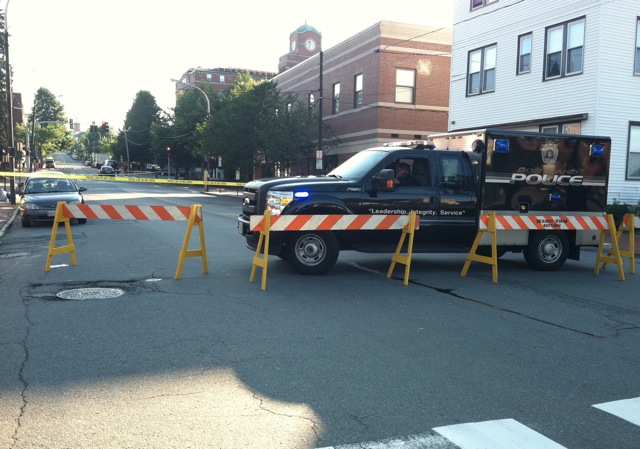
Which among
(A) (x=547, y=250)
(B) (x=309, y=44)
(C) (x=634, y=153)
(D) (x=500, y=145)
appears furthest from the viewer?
(B) (x=309, y=44)

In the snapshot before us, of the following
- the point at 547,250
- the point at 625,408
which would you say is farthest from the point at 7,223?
the point at 625,408

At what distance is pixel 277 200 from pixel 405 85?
24982 mm

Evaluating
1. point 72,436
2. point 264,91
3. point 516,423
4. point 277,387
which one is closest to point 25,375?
point 72,436

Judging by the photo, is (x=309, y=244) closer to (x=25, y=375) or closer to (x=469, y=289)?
(x=469, y=289)

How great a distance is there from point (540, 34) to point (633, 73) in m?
3.46

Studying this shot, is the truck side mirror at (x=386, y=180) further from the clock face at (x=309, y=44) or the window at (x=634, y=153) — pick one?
the clock face at (x=309, y=44)

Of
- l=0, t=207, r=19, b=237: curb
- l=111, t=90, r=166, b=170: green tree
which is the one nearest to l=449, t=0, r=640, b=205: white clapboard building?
l=0, t=207, r=19, b=237: curb

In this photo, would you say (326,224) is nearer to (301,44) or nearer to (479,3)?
(479,3)

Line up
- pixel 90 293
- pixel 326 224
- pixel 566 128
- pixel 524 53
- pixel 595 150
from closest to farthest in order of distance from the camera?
pixel 90 293
pixel 326 224
pixel 595 150
pixel 566 128
pixel 524 53

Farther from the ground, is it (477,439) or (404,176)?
(404,176)

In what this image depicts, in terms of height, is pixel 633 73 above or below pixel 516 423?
above

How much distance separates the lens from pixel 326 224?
9.10 metres

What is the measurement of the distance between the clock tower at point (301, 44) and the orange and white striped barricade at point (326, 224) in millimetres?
66986

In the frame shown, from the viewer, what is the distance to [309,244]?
31.5 feet
